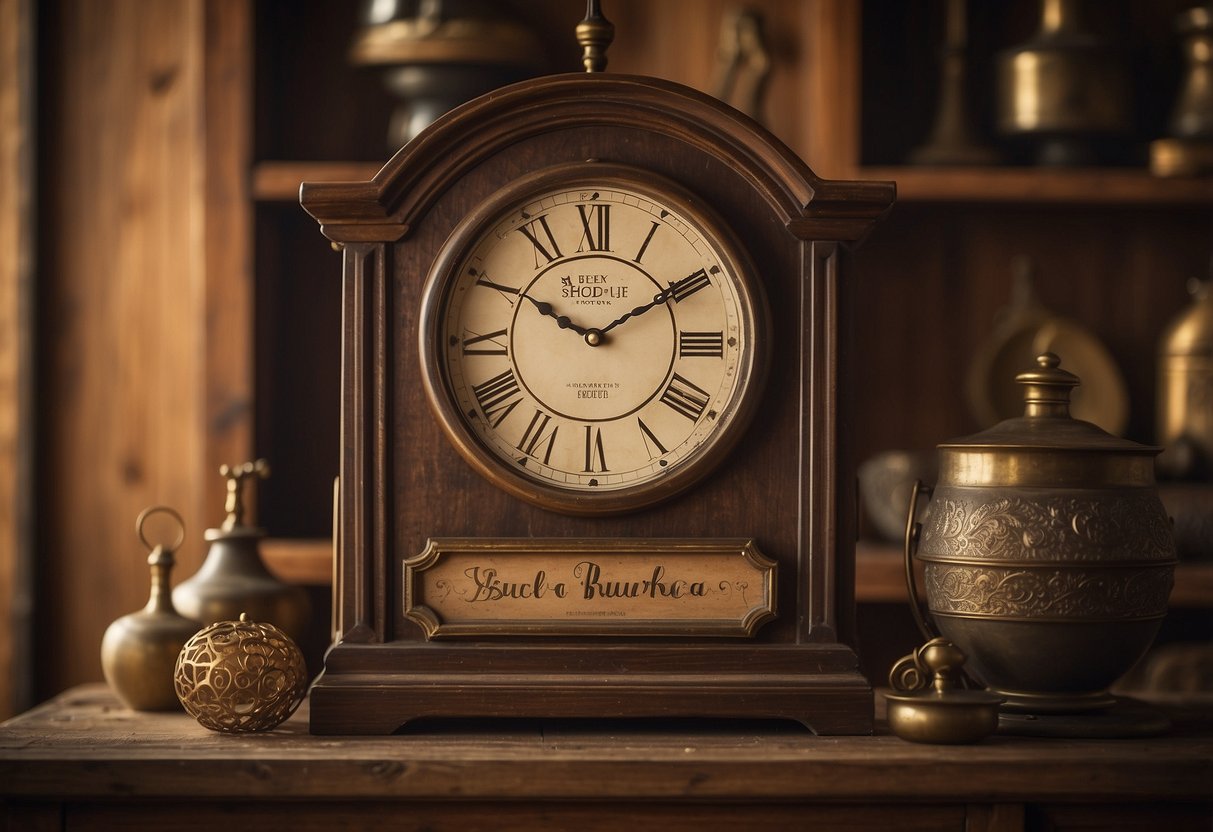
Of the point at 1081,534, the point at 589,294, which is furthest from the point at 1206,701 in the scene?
the point at 589,294

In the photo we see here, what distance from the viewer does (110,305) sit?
2514 millimetres

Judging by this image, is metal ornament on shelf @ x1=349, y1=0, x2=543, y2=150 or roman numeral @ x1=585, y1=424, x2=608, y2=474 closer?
roman numeral @ x1=585, y1=424, x2=608, y2=474

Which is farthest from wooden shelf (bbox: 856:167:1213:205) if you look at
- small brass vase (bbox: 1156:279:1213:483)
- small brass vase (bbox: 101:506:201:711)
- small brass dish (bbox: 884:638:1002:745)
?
small brass vase (bbox: 101:506:201:711)

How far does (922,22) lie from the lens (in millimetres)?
2537

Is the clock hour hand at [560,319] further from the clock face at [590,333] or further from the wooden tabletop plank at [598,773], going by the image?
the wooden tabletop plank at [598,773]

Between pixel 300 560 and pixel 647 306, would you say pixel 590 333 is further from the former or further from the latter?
pixel 300 560

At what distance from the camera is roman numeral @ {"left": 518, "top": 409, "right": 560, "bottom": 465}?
4.49 ft

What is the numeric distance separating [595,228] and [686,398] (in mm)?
194

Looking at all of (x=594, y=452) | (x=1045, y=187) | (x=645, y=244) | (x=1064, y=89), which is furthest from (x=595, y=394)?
(x=1064, y=89)

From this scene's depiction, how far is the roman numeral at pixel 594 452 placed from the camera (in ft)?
4.48

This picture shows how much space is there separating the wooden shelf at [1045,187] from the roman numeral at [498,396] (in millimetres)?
1134

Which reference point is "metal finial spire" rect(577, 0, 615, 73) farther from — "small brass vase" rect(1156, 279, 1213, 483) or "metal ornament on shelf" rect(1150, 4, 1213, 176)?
"small brass vase" rect(1156, 279, 1213, 483)

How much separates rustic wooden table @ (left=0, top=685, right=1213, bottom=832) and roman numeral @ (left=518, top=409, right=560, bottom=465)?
11.2 inches

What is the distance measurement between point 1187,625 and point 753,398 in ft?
5.14
